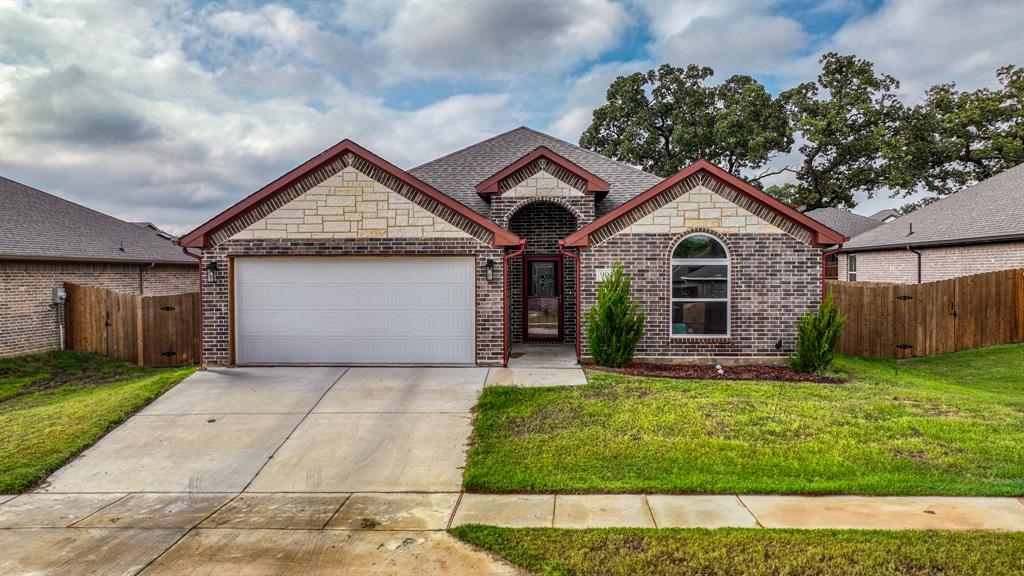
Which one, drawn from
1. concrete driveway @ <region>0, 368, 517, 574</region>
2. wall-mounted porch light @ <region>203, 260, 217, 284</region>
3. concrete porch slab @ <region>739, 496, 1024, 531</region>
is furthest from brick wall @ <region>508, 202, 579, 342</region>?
concrete porch slab @ <region>739, 496, 1024, 531</region>

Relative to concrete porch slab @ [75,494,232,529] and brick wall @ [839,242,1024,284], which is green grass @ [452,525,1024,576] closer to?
concrete porch slab @ [75,494,232,529]

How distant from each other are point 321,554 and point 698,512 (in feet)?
10.9

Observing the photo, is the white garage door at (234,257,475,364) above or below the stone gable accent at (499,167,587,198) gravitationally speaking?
below

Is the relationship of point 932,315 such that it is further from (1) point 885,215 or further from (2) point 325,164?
(1) point 885,215

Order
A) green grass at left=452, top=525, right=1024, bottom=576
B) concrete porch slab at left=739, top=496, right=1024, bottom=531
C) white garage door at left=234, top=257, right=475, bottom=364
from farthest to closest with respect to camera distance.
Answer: white garage door at left=234, top=257, right=475, bottom=364
concrete porch slab at left=739, top=496, right=1024, bottom=531
green grass at left=452, top=525, right=1024, bottom=576

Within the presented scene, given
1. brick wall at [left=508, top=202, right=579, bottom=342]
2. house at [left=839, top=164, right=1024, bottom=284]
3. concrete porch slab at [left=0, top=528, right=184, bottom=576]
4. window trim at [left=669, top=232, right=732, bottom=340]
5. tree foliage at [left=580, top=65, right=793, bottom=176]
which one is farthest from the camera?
tree foliage at [left=580, top=65, right=793, bottom=176]

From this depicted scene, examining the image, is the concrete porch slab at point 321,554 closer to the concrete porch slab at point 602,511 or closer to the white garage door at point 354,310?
the concrete porch slab at point 602,511

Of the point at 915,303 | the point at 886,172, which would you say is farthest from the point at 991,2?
the point at 886,172

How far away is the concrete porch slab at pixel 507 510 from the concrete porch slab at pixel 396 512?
0.50 feet

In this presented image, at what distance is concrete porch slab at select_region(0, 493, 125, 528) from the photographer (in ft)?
17.3

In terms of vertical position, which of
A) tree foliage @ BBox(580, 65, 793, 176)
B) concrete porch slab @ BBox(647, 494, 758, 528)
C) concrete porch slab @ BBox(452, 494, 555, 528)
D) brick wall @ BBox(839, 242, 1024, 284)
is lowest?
concrete porch slab @ BBox(452, 494, 555, 528)

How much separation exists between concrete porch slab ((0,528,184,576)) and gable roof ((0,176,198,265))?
12275 mm

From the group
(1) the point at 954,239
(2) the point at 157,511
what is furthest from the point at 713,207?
(2) the point at 157,511

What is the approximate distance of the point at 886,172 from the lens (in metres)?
33.8
